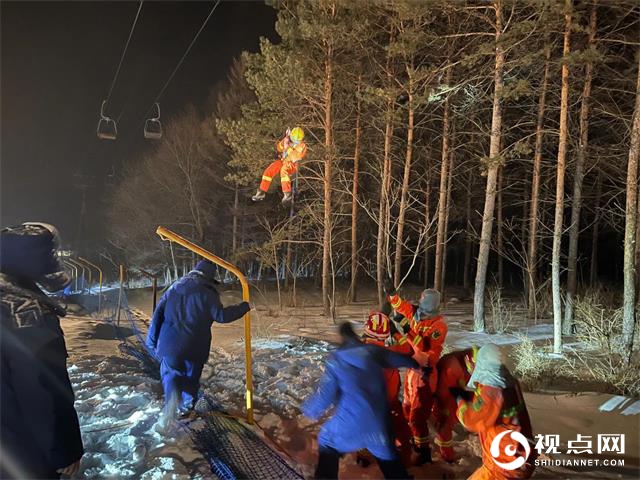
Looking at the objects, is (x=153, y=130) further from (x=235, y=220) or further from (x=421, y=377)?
(x=235, y=220)

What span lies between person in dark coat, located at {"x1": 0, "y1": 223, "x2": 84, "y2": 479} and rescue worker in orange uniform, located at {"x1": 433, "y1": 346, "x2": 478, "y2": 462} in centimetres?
265

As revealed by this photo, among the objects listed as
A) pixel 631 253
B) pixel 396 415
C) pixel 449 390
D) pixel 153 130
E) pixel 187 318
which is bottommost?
pixel 396 415

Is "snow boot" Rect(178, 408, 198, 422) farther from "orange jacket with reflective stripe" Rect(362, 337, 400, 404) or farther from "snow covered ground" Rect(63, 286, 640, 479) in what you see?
"orange jacket with reflective stripe" Rect(362, 337, 400, 404)

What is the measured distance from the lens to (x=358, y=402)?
9.68 feet

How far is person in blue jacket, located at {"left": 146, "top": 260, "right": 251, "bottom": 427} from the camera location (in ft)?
13.3

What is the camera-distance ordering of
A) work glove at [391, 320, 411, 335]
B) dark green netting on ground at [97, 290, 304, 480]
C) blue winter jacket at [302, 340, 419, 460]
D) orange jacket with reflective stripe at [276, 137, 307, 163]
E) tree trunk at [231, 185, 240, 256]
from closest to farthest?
blue winter jacket at [302, 340, 419, 460], dark green netting on ground at [97, 290, 304, 480], work glove at [391, 320, 411, 335], orange jacket with reflective stripe at [276, 137, 307, 163], tree trunk at [231, 185, 240, 256]

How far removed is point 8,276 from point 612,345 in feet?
25.0

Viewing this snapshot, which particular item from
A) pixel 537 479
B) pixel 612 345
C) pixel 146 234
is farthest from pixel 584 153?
pixel 146 234

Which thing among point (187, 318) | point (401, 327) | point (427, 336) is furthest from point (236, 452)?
point (427, 336)

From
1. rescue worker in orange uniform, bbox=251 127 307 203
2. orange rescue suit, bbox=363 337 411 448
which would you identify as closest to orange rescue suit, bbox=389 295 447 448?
orange rescue suit, bbox=363 337 411 448

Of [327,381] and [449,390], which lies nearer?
[327,381]

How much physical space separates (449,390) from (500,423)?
2.81 feet

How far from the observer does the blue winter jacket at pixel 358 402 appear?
2.94m

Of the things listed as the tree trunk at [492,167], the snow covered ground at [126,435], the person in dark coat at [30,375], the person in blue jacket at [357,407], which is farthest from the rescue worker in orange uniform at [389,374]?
the tree trunk at [492,167]
